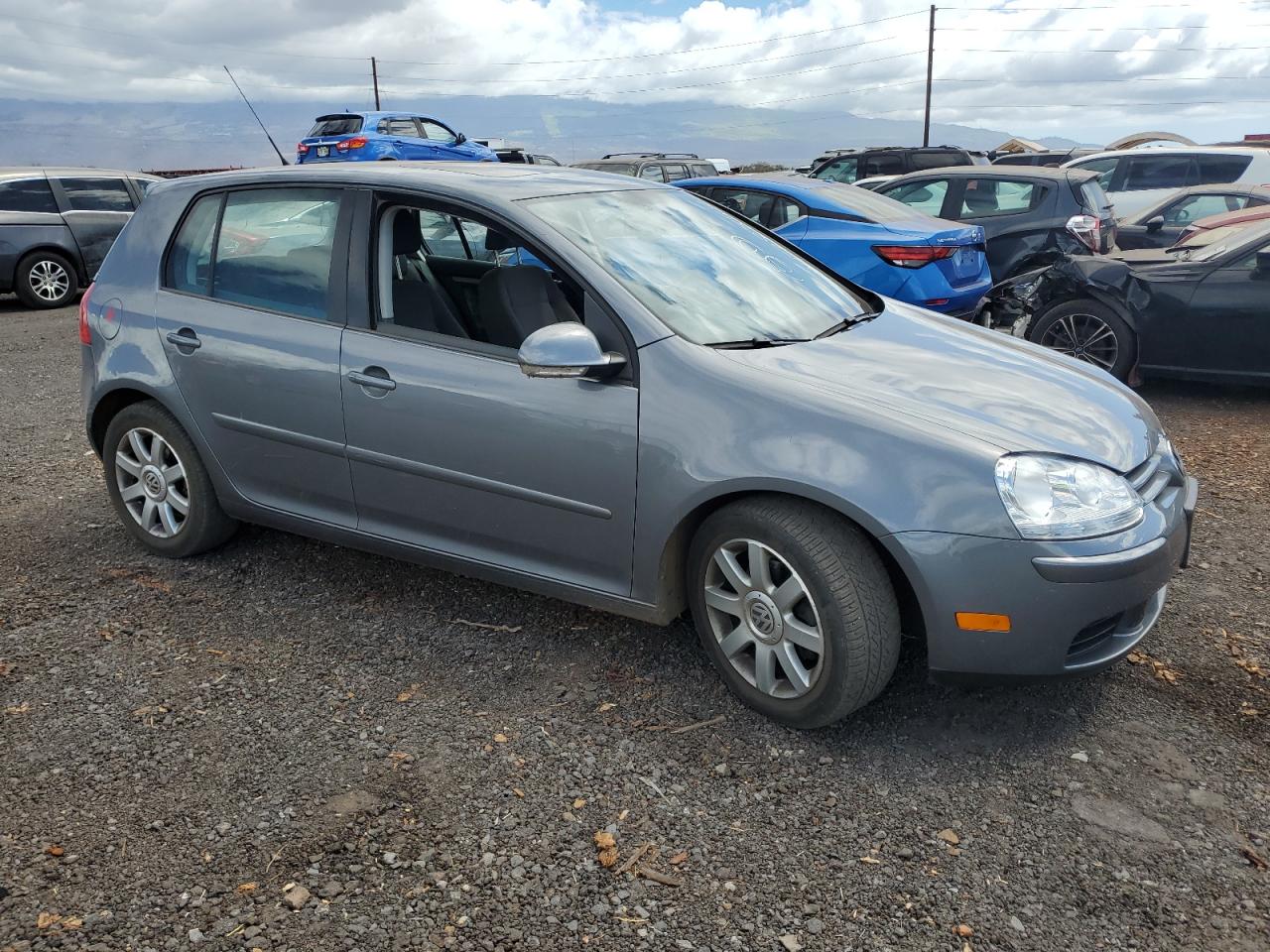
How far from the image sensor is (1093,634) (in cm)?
289

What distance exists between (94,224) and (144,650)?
10953 millimetres

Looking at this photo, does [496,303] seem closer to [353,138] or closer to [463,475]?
[463,475]

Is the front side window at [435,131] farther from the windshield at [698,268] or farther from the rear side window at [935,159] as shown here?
A: the windshield at [698,268]

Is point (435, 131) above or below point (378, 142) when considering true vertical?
above

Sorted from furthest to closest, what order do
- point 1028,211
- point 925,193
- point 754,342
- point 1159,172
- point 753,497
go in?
1. point 1159,172
2. point 925,193
3. point 1028,211
4. point 754,342
5. point 753,497

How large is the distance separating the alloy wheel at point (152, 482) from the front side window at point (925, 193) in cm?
769

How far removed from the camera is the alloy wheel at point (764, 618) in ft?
9.78

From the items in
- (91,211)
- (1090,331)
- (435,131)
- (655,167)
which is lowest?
(1090,331)

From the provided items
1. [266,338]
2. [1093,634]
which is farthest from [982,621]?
[266,338]

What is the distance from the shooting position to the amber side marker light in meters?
2.78

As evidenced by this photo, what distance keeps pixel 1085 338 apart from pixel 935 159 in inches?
510

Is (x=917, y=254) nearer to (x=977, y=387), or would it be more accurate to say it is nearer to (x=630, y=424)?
(x=977, y=387)

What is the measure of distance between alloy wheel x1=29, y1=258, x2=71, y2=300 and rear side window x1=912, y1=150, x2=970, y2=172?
44.0ft

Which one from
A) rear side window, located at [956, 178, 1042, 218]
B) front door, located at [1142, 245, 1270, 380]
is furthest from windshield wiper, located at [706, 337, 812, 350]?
rear side window, located at [956, 178, 1042, 218]
